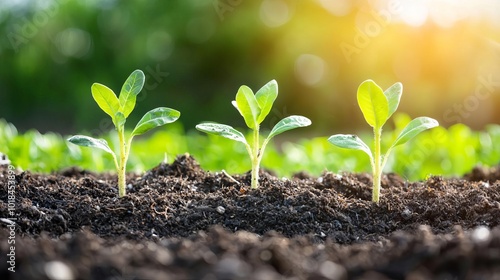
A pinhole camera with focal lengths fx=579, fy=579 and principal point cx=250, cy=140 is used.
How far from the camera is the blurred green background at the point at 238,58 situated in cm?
935

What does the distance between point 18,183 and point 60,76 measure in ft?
29.6

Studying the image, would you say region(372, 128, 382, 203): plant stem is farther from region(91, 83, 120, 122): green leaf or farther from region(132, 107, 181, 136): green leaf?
region(91, 83, 120, 122): green leaf

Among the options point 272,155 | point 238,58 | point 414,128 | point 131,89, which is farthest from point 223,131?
point 238,58

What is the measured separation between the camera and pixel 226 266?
119 cm

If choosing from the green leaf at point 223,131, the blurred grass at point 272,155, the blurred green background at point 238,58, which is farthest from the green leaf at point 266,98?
the blurred green background at point 238,58

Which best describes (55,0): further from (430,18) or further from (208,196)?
(208,196)

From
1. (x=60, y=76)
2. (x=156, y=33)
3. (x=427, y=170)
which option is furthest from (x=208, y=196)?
(x=60, y=76)

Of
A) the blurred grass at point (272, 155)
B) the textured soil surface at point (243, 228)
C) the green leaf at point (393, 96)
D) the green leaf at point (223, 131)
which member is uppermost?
the blurred grass at point (272, 155)

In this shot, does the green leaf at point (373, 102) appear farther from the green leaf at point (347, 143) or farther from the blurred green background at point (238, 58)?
the blurred green background at point (238, 58)

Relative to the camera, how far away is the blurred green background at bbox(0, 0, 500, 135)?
935 centimetres

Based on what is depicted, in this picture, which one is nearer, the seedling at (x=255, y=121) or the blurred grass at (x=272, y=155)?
the seedling at (x=255, y=121)

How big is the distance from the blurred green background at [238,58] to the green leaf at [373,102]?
673 cm

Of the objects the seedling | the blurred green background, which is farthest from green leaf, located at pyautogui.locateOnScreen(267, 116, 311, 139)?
the blurred green background

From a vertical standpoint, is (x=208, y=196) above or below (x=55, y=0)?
below
